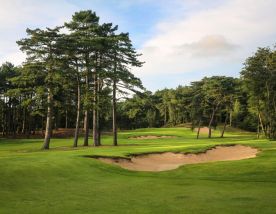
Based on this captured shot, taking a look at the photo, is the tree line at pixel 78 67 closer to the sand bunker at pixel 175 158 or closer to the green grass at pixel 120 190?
the sand bunker at pixel 175 158

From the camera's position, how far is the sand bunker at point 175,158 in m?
27.6

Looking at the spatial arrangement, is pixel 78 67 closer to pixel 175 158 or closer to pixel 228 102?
pixel 175 158

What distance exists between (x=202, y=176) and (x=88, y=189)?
7.89m

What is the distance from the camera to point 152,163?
3055 cm

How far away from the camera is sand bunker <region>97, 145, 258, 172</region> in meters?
27.6

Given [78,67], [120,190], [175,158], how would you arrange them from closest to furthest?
[120,190]
[175,158]
[78,67]

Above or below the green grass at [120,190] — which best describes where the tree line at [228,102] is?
above

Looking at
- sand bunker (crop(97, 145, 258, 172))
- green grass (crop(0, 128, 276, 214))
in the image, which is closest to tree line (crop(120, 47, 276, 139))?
sand bunker (crop(97, 145, 258, 172))

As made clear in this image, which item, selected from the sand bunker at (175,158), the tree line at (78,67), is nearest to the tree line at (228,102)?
the tree line at (78,67)

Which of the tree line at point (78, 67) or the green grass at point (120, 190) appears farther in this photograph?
the tree line at point (78, 67)

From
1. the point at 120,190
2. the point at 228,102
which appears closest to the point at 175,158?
the point at 120,190

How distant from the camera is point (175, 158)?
3253cm

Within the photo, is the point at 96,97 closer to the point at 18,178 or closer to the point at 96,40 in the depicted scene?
the point at 96,40

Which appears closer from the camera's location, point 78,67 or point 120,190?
point 120,190
